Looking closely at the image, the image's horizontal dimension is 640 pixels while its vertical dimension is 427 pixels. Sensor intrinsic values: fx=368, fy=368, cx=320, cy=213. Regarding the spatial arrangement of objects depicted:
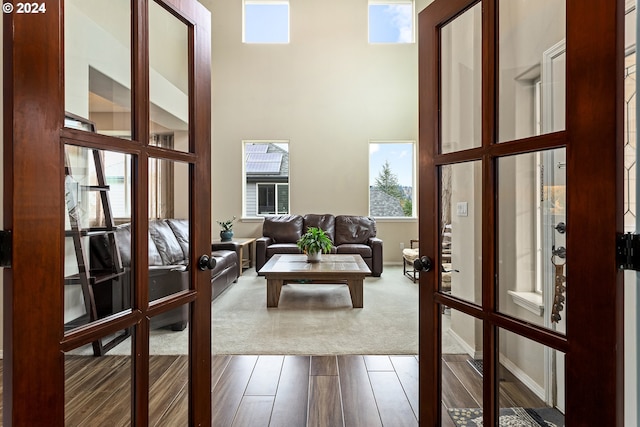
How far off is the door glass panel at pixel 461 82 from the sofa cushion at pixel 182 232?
3.16ft

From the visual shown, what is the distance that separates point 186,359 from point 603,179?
1.33 metres

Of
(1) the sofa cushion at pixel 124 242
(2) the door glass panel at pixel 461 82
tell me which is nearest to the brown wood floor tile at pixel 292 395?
(1) the sofa cushion at pixel 124 242

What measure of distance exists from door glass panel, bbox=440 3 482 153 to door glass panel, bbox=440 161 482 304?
0.32 ft

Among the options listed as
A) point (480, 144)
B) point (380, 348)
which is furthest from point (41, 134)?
point (380, 348)

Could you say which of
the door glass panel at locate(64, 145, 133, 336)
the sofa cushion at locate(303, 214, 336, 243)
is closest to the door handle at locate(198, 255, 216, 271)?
the door glass panel at locate(64, 145, 133, 336)

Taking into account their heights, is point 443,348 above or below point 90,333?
below

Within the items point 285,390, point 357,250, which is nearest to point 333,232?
point 357,250

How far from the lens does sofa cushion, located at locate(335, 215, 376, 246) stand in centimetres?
622

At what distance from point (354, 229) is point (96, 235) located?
5.39 metres

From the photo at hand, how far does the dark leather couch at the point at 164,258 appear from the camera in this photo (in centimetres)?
108

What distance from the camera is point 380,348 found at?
9.01 feet

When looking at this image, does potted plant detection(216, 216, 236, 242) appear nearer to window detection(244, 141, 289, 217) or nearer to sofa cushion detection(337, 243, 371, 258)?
window detection(244, 141, 289, 217)

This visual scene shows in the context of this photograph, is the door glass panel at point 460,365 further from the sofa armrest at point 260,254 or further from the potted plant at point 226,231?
the potted plant at point 226,231

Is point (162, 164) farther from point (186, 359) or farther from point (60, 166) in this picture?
point (186, 359)
